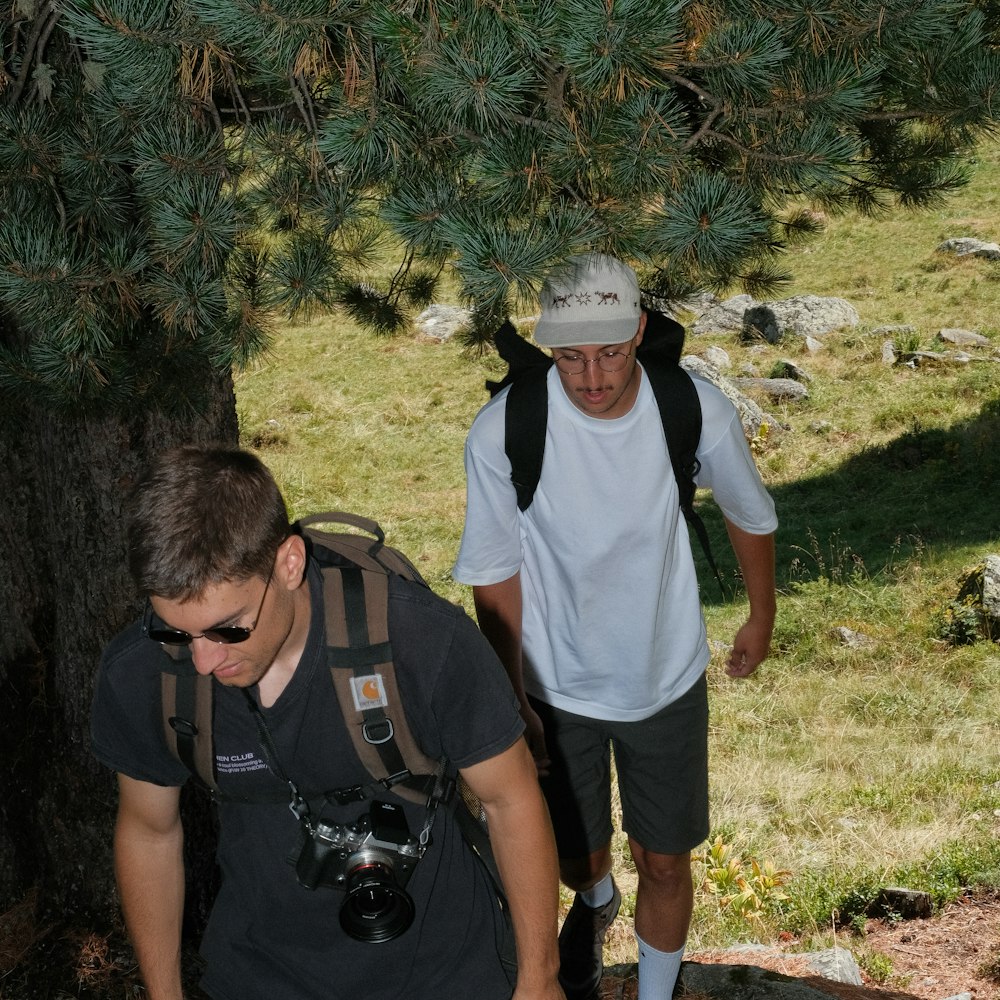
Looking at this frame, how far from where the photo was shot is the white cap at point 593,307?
3.22 metres

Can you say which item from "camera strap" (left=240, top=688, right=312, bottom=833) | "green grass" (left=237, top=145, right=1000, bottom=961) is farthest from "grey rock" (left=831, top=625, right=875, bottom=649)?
"camera strap" (left=240, top=688, right=312, bottom=833)

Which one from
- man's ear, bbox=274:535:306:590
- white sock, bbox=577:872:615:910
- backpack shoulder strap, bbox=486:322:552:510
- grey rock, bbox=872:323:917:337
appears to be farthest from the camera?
grey rock, bbox=872:323:917:337

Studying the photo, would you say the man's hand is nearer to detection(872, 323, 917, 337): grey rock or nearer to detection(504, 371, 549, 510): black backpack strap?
detection(504, 371, 549, 510): black backpack strap

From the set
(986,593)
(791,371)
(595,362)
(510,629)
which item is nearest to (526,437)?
(595,362)

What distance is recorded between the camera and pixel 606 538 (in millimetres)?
3363

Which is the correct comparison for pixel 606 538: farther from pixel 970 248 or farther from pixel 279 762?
pixel 970 248

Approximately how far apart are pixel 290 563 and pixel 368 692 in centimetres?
29

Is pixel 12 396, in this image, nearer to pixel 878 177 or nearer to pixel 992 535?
pixel 878 177

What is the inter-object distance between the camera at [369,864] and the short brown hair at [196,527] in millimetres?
586

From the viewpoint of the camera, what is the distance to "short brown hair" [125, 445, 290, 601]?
2084 mm

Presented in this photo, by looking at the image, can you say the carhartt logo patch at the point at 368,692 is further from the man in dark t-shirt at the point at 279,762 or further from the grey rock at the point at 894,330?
the grey rock at the point at 894,330

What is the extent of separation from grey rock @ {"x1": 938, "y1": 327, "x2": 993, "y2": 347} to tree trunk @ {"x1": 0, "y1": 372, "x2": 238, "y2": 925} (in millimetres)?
16056

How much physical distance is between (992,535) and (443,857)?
11.4 metres

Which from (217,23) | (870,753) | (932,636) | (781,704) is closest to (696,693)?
(217,23)
